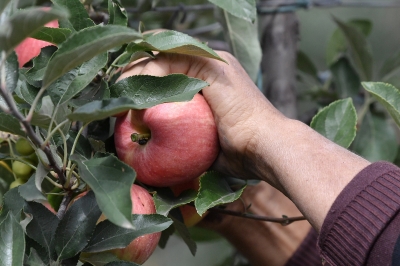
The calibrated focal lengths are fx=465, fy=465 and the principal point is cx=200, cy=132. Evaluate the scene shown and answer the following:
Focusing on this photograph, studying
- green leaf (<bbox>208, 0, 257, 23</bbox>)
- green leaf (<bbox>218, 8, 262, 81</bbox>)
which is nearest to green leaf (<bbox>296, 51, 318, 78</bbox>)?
green leaf (<bbox>218, 8, 262, 81</bbox>)

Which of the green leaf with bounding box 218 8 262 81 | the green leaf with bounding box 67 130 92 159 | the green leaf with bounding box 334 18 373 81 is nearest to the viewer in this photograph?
the green leaf with bounding box 67 130 92 159

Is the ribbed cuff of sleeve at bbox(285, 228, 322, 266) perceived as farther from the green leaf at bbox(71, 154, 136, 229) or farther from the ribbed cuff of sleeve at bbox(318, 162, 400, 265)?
the green leaf at bbox(71, 154, 136, 229)

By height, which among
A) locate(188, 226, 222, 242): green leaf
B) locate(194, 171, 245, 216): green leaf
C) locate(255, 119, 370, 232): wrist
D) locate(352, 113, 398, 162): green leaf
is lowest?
locate(188, 226, 222, 242): green leaf

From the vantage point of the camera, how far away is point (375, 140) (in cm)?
100

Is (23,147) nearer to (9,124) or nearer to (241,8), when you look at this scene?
(9,124)

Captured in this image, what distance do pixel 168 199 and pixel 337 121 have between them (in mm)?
288

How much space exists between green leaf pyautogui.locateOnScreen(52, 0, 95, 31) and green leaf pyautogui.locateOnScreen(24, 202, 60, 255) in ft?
0.74

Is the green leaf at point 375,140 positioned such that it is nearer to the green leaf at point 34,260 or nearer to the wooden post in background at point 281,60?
the wooden post in background at point 281,60

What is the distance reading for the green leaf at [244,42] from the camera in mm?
778

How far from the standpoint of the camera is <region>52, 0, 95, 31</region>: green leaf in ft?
1.86

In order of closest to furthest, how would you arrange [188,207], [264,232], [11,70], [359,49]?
[11,70] < [188,207] < [264,232] < [359,49]

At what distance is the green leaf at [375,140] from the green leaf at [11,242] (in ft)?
2.42

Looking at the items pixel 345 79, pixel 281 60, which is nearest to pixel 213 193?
pixel 281 60

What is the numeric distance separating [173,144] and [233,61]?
0.49ft
